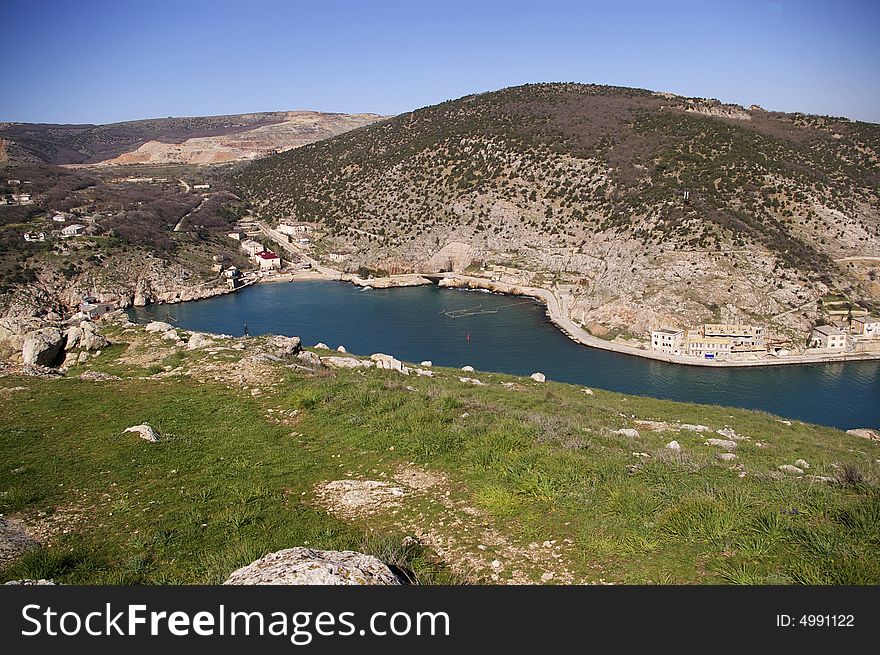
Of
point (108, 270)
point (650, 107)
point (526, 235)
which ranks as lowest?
point (108, 270)

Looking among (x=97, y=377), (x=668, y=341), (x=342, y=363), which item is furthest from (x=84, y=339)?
(x=668, y=341)

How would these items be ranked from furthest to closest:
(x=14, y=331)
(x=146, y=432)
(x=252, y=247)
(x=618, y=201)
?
1. (x=252, y=247)
2. (x=618, y=201)
3. (x=14, y=331)
4. (x=146, y=432)

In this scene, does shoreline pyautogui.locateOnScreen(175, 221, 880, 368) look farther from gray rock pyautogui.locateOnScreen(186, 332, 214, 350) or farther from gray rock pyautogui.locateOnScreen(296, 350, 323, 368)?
gray rock pyautogui.locateOnScreen(186, 332, 214, 350)

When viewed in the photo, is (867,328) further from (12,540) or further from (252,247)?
(252,247)

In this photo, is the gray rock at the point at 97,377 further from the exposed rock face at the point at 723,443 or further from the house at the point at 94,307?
the house at the point at 94,307

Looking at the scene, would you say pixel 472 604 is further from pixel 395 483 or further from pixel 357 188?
pixel 357 188

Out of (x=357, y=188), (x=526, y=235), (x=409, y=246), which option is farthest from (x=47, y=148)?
(x=526, y=235)
